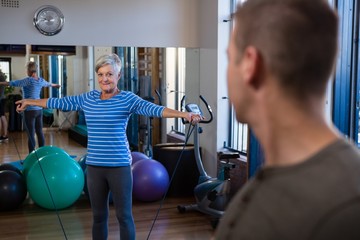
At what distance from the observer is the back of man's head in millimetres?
660

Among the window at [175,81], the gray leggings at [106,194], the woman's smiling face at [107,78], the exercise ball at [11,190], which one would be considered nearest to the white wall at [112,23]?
the window at [175,81]

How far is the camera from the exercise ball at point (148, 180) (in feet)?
15.7

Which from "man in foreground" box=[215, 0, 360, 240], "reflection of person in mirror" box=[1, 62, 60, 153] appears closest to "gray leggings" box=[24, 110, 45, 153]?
"reflection of person in mirror" box=[1, 62, 60, 153]

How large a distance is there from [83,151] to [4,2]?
1.91 metres

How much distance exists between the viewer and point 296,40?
2.15 feet

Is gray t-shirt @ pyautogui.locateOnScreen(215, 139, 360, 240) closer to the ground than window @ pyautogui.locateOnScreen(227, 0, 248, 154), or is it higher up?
higher up

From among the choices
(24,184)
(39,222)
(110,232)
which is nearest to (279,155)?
(110,232)

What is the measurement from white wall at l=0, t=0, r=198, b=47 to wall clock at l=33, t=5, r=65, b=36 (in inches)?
2.1

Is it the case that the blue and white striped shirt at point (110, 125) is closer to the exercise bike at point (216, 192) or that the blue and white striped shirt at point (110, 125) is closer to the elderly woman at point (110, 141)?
the elderly woman at point (110, 141)

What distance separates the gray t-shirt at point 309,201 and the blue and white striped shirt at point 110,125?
2274mm

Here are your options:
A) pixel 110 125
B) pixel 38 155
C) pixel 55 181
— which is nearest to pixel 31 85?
pixel 38 155

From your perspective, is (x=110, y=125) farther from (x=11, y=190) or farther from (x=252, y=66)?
(x=252, y=66)

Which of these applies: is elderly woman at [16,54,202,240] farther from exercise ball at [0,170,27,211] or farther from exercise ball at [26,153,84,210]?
exercise ball at [0,170,27,211]

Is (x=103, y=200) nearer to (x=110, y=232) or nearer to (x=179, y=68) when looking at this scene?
(x=110, y=232)
